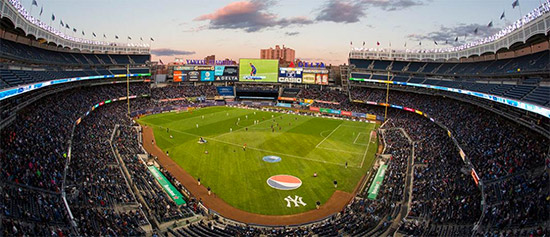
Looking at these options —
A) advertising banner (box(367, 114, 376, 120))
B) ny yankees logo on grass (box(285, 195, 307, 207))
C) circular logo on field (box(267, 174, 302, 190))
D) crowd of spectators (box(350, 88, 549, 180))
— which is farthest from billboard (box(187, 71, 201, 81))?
ny yankees logo on grass (box(285, 195, 307, 207))

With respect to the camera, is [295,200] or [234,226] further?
[295,200]

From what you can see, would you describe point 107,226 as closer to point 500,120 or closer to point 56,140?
point 56,140

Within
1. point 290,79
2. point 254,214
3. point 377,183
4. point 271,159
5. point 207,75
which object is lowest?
point 254,214

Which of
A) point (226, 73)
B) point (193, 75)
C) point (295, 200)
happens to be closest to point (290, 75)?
point (226, 73)

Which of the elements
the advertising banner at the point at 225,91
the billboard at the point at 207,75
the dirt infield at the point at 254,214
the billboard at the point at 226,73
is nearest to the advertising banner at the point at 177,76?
the billboard at the point at 207,75

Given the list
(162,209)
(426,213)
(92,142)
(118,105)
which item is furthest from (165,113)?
(426,213)

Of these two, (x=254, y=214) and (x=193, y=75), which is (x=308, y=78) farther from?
(x=254, y=214)
